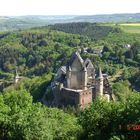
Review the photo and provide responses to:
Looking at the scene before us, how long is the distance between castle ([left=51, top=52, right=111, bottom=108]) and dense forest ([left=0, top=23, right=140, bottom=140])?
8.42 feet

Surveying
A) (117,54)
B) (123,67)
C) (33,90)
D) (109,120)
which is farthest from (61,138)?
(117,54)

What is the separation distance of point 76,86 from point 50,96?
567cm

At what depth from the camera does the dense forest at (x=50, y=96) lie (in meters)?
30.8

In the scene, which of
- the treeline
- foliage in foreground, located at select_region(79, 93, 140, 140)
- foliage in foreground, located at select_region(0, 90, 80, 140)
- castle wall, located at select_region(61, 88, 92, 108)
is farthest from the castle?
foliage in foreground, located at select_region(79, 93, 140, 140)

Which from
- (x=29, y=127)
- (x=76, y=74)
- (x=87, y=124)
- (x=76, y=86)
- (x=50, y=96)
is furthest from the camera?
(x=50, y=96)

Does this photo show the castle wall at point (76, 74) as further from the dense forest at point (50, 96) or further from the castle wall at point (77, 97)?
the dense forest at point (50, 96)

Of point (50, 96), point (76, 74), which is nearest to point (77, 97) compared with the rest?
point (76, 74)

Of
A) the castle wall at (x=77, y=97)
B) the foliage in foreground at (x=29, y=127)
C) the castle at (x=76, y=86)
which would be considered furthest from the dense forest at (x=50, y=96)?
the castle at (x=76, y=86)

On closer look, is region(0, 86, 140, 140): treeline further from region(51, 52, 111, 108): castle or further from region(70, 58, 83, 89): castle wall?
region(70, 58, 83, 89): castle wall

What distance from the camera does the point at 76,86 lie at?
230 feet

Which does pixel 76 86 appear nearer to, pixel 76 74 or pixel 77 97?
pixel 76 74

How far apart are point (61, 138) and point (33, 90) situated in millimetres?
50304

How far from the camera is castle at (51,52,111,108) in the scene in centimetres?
6769

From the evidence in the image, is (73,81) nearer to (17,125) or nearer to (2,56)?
(17,125)
